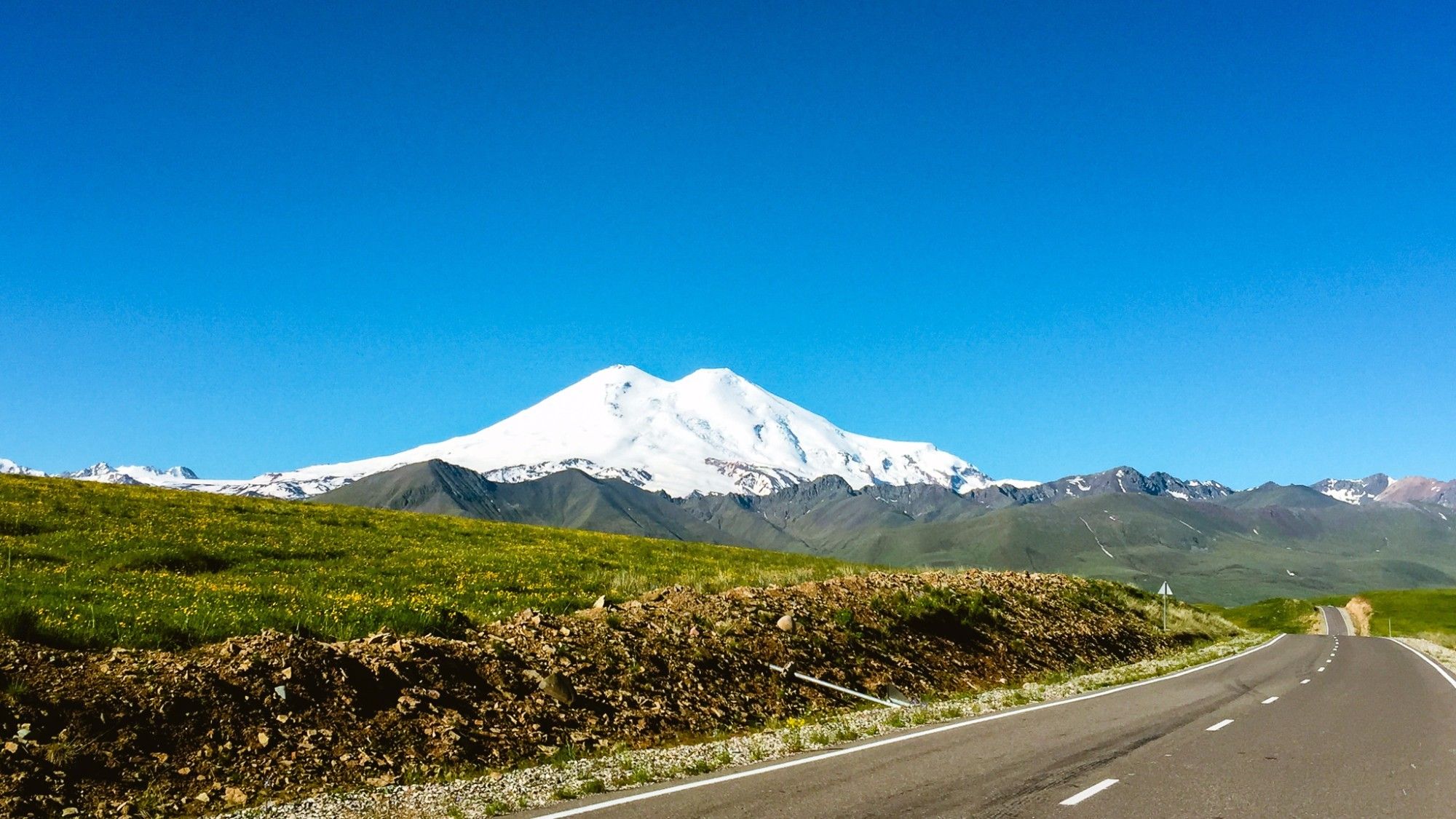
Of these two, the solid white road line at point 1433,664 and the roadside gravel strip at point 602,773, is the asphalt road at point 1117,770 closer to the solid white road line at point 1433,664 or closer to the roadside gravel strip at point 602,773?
the roadside gravel strip at point 602,773

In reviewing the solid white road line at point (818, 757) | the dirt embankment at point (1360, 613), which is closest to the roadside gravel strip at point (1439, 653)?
the solid white road line at point (818, 757)

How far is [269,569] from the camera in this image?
23875 millimetres

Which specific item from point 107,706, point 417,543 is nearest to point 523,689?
point 107,706

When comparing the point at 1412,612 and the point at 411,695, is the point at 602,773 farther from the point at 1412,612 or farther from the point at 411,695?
the point at 1412,612

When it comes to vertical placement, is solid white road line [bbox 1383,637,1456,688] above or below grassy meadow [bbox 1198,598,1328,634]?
above

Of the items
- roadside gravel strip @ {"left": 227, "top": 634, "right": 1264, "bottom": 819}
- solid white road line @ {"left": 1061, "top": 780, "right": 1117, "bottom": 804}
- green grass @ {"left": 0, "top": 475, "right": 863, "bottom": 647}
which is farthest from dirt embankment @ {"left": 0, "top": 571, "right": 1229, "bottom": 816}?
solid white road line @ {"left": 1061, "top": 780, "right": 1117, "bottom": 804}

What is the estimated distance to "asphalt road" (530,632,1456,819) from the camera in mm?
10875

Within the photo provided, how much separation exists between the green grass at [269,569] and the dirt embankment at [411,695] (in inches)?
76.7

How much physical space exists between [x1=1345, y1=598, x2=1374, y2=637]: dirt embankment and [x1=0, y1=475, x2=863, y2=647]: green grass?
147 m

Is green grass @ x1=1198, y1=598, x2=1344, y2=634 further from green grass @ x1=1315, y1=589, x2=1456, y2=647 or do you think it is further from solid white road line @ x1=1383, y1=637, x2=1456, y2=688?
solid white road line @ x1=1383, y1=637, x2=1456, y2=688

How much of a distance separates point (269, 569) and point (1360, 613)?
194151mm

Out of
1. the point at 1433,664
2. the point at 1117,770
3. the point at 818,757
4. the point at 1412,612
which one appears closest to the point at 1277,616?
the point at 1412,612

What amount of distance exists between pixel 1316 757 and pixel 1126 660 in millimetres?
23692

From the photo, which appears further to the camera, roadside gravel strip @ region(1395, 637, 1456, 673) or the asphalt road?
roadside gravel strip @ region(1395, 637, 1456, 673)
